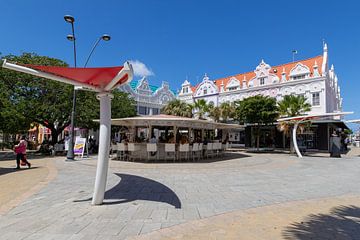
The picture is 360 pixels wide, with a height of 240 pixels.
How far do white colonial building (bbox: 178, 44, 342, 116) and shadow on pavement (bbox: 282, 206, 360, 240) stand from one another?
26144mm

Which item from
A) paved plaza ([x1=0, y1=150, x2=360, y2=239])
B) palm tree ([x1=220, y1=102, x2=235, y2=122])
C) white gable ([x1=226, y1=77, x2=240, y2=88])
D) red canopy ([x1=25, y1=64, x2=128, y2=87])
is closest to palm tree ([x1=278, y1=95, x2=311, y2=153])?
palm tree ([x1=220, y1=102, x2=235, y2=122])

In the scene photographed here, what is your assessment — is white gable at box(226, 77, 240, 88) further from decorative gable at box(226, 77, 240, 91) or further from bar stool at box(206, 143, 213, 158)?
bar stool at box(206, 143, 213, 158)

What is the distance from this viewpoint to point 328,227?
13.7 ft

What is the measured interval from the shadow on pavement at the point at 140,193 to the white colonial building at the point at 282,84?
86.9 ft

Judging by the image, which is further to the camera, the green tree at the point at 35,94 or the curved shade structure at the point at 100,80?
the green tree at the point at 35,94

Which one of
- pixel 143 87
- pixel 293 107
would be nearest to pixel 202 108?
pixel 293 107

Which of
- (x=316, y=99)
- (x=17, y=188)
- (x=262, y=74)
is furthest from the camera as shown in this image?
(x=262, y=74)

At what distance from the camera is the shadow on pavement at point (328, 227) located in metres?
3.80

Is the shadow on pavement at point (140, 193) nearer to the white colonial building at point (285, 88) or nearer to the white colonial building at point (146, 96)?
the white colonial building at point (285, 88)

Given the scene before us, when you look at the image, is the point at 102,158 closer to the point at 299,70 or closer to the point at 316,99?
the point at 316,99

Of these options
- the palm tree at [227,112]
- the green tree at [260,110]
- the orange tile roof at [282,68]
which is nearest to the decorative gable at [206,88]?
the orange tile roof at [282,68]

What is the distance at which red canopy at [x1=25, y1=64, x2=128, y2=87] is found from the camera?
4.70m

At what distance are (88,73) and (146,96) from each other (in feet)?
114

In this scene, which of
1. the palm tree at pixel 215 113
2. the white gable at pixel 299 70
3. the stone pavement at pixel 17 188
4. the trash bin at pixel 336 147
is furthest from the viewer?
the white gable at pixel 299 70
